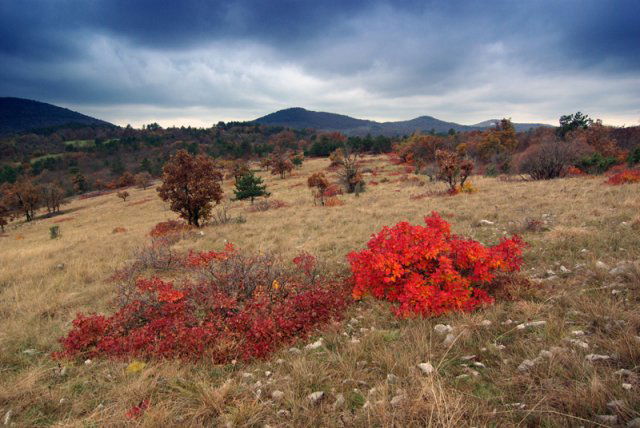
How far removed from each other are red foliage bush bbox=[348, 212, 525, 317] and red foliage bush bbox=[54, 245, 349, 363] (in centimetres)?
77

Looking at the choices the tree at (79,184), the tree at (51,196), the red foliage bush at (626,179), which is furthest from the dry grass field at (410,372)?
the tree at (79,184)

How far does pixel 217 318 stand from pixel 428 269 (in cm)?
356

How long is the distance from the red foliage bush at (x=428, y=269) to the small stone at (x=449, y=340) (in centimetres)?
70

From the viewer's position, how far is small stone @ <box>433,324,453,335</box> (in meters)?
3.89

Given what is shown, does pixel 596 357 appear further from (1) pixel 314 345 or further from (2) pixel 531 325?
(1) pixel 314 345

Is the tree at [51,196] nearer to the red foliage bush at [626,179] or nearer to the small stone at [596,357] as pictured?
→ the small stone at [596,357]

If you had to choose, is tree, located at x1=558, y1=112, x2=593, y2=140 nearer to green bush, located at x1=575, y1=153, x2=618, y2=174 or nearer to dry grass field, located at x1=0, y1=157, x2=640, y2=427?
green bush, located at x1=575, y1=153, x2=618, y2=174

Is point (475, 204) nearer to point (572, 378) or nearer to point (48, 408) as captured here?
point (572, 378)

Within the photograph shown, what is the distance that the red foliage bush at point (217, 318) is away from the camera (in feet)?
13.9

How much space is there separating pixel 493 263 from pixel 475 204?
870 centimetres

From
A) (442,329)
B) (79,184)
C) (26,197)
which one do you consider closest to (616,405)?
(442,329)

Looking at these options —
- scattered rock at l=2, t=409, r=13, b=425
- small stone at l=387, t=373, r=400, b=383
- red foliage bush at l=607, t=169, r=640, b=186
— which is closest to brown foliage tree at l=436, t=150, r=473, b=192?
→ red foliage bush at l=607, t=169, r=640, b=186

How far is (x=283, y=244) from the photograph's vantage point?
32.3ft

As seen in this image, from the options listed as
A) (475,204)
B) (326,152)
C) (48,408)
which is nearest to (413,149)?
(326,152)
